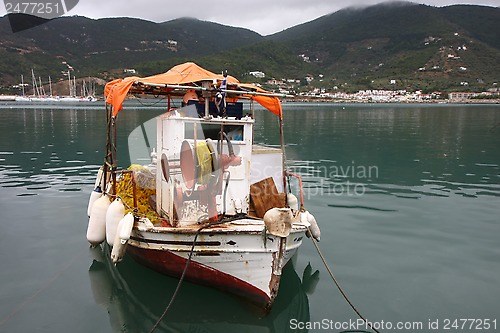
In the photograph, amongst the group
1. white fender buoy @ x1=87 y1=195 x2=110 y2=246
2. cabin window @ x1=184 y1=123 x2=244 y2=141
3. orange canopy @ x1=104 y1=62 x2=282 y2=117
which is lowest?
white fender buoy @ x1=87 y1=195 x2=110 y2=246

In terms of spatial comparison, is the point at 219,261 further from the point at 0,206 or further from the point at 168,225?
the point at 0,206

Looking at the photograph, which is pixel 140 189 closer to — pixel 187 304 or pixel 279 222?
pixel 187 304

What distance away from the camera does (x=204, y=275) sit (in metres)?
7.76

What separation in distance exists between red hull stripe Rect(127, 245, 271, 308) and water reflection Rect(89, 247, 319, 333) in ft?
0.85

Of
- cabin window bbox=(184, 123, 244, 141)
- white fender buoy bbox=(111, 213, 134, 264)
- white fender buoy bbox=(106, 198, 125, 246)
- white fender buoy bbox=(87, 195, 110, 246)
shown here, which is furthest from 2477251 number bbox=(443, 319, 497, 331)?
white fender buoy bbox=(87, 195, 110, 246)

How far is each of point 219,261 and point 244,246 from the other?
66cm

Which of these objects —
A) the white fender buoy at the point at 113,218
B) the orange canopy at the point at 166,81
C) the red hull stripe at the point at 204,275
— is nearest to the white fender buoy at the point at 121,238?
the red hull stripe at the point at 204,275

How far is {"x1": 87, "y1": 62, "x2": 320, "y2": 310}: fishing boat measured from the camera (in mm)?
7188

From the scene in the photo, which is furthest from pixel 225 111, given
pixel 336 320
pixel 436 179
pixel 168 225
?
pixel 436 179

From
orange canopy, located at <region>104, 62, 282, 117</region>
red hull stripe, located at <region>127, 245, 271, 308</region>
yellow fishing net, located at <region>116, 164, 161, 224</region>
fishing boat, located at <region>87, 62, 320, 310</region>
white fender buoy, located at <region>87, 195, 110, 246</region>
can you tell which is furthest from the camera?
yellow fishing net, located at <region>116, 164, 161, 224</region>

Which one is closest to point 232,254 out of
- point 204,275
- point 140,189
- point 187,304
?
point 204,275

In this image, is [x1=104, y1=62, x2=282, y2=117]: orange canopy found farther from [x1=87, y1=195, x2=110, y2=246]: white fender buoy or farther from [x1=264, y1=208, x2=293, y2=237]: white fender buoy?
[x1=264, y1=208, x2=293, y2=237]: white fender buoy

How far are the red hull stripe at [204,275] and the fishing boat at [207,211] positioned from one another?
0.02 meters

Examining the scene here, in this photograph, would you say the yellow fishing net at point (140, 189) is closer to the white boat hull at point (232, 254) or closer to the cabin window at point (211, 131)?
the white boat hull at point (232, 254)
